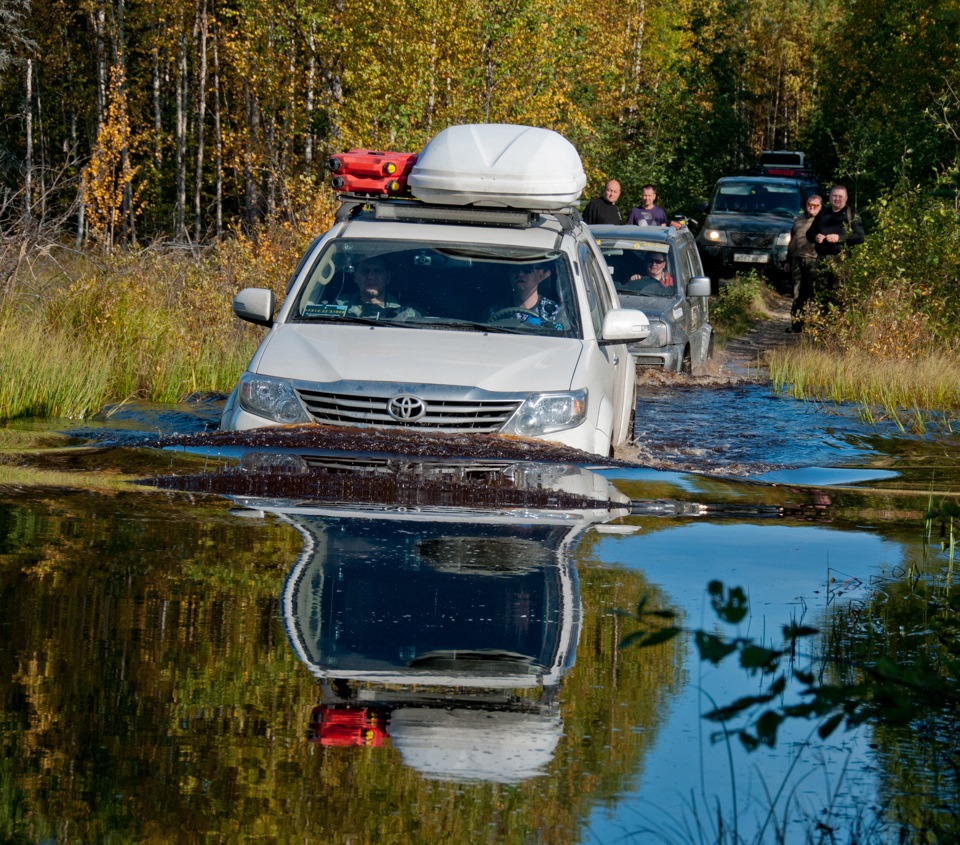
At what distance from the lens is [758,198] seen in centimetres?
3291

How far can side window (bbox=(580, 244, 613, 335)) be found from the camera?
9.21 m

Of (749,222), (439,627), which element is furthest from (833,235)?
(439,627)

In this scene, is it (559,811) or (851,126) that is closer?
(559,811)

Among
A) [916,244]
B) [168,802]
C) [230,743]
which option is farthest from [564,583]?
[916,244]

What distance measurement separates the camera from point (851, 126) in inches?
2140

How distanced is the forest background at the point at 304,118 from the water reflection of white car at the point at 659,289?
8.12 ft

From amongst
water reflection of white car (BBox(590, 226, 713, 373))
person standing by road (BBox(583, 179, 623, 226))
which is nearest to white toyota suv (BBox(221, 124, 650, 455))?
water reflection of white car (BBox(590, 226, 713, 373))

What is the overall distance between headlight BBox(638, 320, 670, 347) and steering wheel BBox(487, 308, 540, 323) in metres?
7.85

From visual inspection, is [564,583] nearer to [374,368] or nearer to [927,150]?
[374,368]

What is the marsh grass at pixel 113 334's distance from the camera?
11711mm

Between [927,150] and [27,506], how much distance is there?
33.9 m

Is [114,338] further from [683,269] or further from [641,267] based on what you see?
[683,269]

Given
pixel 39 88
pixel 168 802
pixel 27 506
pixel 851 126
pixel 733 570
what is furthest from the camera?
pixel 851 126

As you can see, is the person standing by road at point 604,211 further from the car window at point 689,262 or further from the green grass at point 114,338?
the green grass at point 114,338
